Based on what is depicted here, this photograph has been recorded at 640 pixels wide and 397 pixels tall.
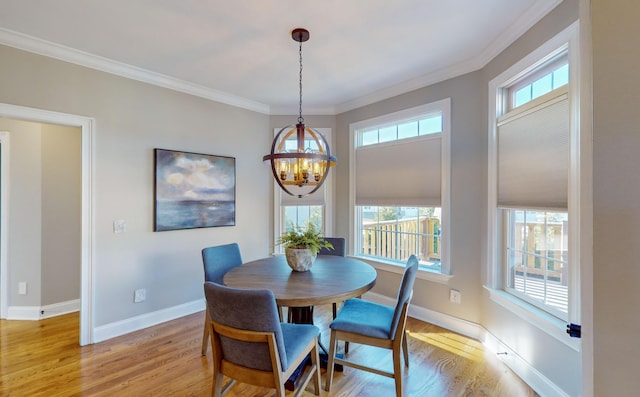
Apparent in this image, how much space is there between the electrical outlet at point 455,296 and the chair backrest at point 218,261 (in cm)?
225

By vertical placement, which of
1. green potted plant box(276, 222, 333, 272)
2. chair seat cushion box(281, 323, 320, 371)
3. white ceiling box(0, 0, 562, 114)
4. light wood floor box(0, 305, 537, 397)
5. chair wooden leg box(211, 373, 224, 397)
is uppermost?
white ceiling box(0, 0, 562, 114)

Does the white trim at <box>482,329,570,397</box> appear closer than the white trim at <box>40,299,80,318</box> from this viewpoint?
Yes

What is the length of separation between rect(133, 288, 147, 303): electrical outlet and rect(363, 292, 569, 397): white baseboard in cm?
267

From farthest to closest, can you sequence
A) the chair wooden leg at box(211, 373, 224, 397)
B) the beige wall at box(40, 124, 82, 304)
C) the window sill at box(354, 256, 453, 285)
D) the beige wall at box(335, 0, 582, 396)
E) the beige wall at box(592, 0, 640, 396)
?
1. the beige wall at box(40, 124, 82, 304)
2. the window sill at box(354, 256, 453, 285)
3. the beige wall at box(335, 0, 582, 396)
4. the chair wooden leg at box(211, 373, 224, 397)
5. the beige wall at box(592, 0, 640, 396)

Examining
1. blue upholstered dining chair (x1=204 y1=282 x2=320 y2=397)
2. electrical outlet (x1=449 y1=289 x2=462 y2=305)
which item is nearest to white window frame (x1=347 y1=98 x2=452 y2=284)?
electrical outlet (x1=449 y1=289 x2=462 y2=305)

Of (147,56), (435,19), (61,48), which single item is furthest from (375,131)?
(61,48)

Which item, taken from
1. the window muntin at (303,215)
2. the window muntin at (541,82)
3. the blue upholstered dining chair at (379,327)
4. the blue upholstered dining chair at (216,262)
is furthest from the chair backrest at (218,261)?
the window muntin at (541,82)

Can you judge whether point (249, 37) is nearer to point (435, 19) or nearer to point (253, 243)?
point (435, 19)

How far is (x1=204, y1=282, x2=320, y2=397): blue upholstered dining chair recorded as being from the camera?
4.83ft

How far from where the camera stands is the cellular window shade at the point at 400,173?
3143mm

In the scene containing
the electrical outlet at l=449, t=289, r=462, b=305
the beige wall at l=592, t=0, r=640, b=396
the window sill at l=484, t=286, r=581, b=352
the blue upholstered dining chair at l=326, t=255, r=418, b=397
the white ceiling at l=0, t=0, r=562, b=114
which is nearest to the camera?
the beige wall at l=592, t=0, r=640, b=396

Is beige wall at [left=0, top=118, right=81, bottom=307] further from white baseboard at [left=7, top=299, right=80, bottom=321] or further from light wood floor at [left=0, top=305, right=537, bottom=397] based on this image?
light wood floor at [left=0, top=305, right=537, bottom=397]

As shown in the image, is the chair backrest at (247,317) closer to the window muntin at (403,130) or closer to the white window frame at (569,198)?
the white window frame at (569,198)

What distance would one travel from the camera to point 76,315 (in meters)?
3.35
